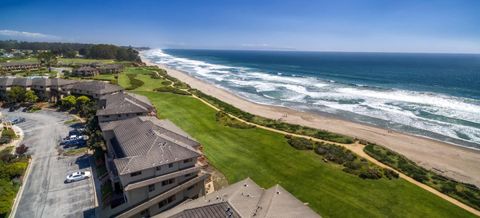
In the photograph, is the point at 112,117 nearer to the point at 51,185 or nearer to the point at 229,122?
the point at 51,185

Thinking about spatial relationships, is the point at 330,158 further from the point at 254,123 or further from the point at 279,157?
the point at 254,123

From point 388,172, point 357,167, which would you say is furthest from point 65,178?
point 388,172

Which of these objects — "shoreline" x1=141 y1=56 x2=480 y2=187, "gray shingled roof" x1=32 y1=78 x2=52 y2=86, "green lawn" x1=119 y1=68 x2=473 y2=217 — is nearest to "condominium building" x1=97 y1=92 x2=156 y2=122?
"green lawn" x1=119 y1=68 x2=473 y2=217

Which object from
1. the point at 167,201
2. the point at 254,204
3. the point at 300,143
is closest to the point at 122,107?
the point at 167,201

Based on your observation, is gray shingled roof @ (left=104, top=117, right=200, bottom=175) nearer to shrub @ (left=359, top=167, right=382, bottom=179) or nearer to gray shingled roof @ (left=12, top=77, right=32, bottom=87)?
shrub @ (left=359, top=167, right=382, bottom=179)

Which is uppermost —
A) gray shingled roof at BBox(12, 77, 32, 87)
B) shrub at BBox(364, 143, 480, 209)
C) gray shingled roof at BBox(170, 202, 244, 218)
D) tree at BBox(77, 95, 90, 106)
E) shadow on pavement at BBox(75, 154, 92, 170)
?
gray shingled roof at BBox(12, 77, 32, 87)

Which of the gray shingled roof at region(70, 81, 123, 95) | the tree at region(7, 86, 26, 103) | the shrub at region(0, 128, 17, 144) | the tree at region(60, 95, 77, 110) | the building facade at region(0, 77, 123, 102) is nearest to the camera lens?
the shrub at region(0, 128, 17, 144)

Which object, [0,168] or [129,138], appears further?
[0,168]

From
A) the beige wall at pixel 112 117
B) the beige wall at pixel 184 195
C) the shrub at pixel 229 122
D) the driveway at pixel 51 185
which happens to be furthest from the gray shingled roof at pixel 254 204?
the shrub at pixel 229 122
